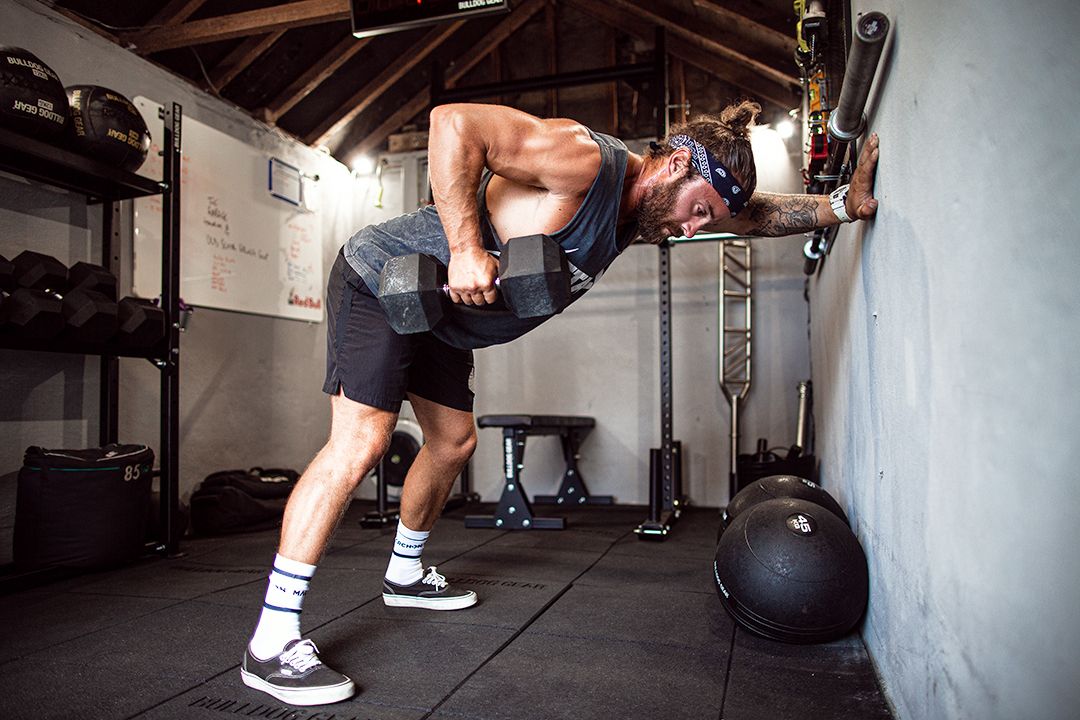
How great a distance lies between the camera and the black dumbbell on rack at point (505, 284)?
4.29 feet

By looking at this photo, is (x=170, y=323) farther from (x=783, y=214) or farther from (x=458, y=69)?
(x=458, y=69)

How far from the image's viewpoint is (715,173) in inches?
58.0

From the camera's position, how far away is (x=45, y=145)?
91.4 inches

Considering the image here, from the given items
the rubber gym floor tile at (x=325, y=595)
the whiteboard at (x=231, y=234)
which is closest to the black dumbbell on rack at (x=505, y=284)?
the rubber gym floor tile at (x=325, y=595)

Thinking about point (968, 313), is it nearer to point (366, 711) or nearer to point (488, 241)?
point (488, 241)

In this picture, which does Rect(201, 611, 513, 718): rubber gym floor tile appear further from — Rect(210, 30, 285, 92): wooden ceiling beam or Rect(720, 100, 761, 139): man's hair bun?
Rect(210, 30, 285, 92): wooden ceiling beam

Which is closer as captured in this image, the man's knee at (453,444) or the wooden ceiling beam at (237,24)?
the man's knee at (453,444)

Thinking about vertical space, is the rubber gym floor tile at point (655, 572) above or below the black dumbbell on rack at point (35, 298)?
below

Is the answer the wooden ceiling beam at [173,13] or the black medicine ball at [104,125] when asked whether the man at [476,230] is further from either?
the wooden ceiling beam at [173,13]

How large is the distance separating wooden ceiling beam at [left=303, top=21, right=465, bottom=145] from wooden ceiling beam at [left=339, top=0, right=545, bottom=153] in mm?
231

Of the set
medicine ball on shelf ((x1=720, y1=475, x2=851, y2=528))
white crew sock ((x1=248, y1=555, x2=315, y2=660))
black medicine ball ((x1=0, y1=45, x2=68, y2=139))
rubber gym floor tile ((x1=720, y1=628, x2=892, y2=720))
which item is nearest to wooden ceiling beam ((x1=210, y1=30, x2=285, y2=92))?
Result: black medicine ball ((x1=0, y1=45, x2=68, y2=139))

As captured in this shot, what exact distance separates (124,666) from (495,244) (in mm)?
1225

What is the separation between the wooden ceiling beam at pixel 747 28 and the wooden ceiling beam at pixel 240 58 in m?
2.31

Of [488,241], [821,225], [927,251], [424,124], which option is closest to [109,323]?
[488,241]
